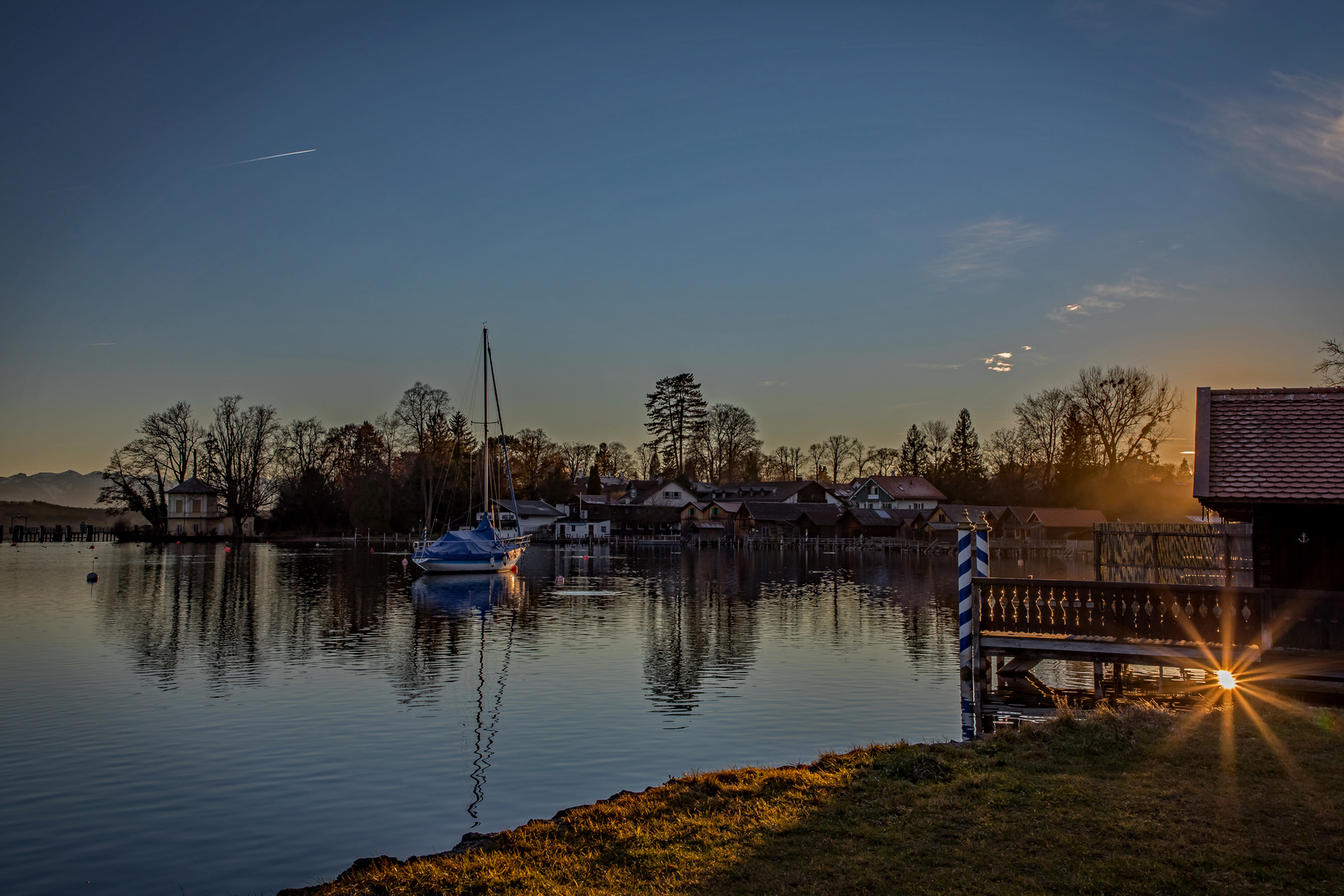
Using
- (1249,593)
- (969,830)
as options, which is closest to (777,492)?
(1249,593)

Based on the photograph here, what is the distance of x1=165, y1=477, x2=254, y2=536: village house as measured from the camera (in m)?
104

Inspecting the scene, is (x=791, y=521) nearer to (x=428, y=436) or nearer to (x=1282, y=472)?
(x=428, y=436)

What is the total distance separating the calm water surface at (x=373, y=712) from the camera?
1106 cm

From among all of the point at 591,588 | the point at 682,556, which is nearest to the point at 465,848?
the point at 591,588

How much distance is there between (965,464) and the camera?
126 metres

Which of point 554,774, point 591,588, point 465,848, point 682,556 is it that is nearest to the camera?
point 465,848

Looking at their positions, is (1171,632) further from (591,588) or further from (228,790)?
(591,588)

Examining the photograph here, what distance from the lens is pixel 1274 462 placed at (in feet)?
49.9

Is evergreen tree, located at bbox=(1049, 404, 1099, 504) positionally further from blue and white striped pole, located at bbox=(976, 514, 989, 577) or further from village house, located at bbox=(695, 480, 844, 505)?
blue and white striped pole, located at bbox=(976, 514, 989, 577)

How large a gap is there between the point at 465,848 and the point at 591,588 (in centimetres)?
3943

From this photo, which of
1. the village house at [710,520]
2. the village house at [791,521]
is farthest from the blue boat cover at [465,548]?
the village house at [791,521]

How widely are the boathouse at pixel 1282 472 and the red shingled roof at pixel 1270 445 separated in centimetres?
1

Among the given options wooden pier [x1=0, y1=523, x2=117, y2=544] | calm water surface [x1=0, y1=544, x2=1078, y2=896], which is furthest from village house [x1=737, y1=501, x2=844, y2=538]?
wooden pier [x1=0, y1=523, x2=117, y2=544]

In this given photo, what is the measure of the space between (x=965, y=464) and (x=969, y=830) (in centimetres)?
12417
